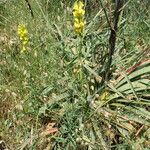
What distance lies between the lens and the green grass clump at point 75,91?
3020 mm

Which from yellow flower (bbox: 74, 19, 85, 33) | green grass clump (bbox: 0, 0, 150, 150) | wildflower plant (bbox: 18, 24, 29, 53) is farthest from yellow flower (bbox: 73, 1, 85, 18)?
wildflower plant (bbox: 18, 24, 29, 53)

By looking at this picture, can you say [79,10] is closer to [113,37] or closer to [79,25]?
[79,25]

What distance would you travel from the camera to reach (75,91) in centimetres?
312

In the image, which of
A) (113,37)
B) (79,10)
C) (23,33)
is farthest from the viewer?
(23,33)

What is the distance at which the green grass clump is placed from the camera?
119 inches

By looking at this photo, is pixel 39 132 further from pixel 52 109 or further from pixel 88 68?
pixel 88 68

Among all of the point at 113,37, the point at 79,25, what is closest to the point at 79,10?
the point at 79,25

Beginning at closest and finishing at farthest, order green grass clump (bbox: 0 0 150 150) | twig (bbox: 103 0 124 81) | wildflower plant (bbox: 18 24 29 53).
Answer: twig (bbox: 103 0 124 81), green grass clump (bbox: 0 0 150 150), wildflower plant (bbox: 18 24 29 53)

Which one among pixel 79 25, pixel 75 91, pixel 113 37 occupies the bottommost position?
pixel 75 91

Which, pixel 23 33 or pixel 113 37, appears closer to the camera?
pixel 113 37

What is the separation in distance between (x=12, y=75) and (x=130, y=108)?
95 centimetres

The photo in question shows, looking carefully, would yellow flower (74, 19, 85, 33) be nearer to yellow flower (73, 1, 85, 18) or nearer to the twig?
yellow flower (73, 1, 85, 18)

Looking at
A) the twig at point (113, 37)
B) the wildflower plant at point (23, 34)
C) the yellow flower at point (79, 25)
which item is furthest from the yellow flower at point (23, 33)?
the twig at point (113, 37)

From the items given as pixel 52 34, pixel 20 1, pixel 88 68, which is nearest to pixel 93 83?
pixel 88 68
